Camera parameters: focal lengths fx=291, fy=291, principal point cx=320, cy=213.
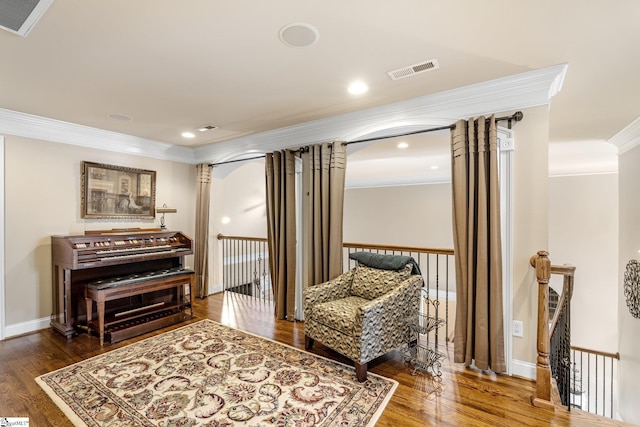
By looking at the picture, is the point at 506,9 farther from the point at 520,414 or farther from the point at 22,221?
the point at 22,221

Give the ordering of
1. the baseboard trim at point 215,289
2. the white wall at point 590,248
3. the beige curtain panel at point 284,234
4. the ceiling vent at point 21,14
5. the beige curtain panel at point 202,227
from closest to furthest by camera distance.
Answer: the ceiling vent at point 21,14, the beige curtain panel at point 284,234, the beige curtain panel at point 202,227, the baseboard trim at point 215,289, the white wall at point 590,248

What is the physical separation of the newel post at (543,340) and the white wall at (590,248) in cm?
458

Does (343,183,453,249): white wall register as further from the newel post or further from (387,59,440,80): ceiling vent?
(387,59,440,80): ceiling vent

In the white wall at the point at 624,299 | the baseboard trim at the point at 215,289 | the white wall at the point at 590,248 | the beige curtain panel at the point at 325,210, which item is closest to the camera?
the beige curtain panel at the point at 325,210

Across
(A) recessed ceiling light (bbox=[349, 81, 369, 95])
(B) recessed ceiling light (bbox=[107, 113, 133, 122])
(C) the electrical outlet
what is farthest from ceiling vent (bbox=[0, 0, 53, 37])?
(C) the electrical outlet

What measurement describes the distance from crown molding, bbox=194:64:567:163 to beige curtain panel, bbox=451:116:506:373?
19 centimetres

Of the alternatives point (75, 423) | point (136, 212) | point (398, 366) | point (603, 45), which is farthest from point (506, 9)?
point (136, 212)

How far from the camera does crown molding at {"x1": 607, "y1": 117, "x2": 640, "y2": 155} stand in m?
3.57

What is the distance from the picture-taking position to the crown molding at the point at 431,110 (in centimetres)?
241

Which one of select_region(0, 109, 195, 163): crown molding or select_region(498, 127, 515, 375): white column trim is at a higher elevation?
select_region(0, 109, 195, 163): crown molding

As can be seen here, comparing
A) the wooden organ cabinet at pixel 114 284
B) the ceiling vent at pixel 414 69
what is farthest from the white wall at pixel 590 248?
the wooden organ cabinet at pixel 114 284

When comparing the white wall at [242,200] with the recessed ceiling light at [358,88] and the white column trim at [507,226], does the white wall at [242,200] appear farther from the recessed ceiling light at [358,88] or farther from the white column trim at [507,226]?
the white column trim at [507,226]

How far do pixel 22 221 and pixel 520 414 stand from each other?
5154 millimetres

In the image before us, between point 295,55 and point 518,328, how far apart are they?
2.89m
